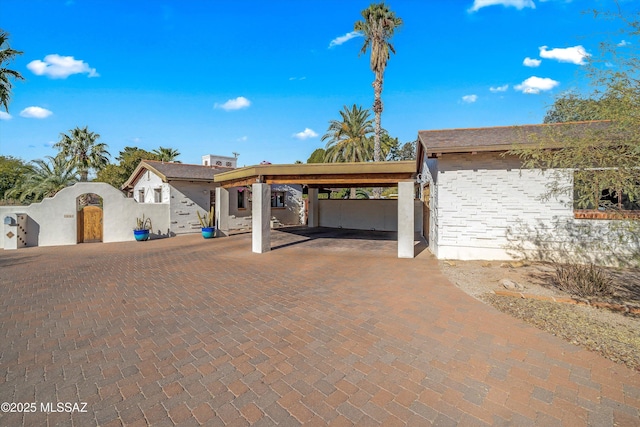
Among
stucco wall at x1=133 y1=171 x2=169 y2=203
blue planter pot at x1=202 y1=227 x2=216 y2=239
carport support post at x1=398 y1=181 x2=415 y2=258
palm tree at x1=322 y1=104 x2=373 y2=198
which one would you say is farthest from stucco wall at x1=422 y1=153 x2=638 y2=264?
palm tree at x1=322 y1=104 x2=373 y2=198

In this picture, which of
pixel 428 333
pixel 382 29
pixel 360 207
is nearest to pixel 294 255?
pixel 428 333

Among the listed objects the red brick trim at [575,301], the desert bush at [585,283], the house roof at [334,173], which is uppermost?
the house roof at [334,173]

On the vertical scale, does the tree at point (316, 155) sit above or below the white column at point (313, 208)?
above

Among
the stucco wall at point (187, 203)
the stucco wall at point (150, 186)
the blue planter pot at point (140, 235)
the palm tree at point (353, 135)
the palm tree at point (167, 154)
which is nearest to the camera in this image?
the blue planter pot at point (140, 235)

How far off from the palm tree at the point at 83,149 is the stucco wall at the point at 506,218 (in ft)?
116

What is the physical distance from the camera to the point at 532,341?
12.9 ft

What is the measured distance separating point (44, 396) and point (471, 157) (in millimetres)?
10272

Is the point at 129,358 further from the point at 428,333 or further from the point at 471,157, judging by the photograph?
the point at 471,157

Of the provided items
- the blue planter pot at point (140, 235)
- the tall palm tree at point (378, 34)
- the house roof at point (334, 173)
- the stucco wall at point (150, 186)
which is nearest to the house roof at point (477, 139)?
the house roof at point (334, 173)

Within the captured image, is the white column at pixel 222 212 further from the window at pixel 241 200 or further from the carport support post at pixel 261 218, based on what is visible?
the carport support post at pixel 261 218

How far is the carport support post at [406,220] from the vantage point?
9.63m

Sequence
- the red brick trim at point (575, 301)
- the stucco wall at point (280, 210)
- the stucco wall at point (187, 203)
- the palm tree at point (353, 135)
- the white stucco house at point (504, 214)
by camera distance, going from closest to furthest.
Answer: the red brick trim at point (575, 301)
the white stucco house at point (504, 214)
the stucco wall at point (187, 203)
the stucco wall at point (280, 210)
the palm tree at point (353, 135)

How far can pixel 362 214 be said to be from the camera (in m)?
19.4

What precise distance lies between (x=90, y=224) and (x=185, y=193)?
14.4 ft
